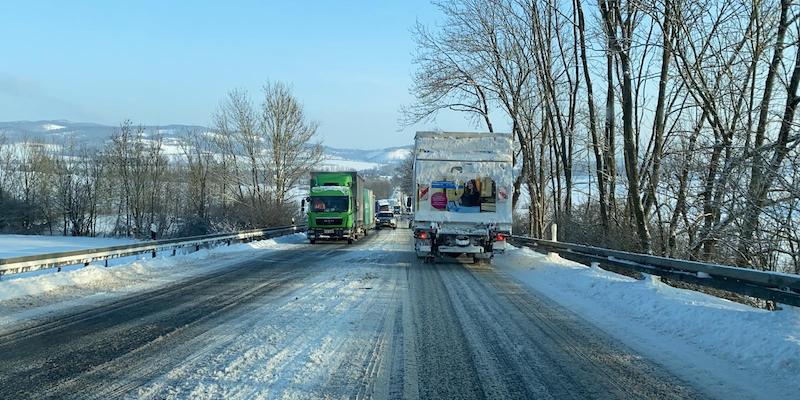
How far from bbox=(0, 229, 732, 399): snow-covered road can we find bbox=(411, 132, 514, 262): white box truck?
6.65 meters

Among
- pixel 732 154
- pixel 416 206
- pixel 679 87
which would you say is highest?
pixel 679 87

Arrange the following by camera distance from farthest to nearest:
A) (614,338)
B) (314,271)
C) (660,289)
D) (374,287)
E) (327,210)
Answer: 1. (327,210)
2. (314,271)
3. (374,287)
4. (660,289)
5. (614,338)

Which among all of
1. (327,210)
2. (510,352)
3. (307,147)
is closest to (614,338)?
(510,352)

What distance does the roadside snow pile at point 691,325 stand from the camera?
603cm

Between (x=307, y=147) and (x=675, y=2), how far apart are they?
128 ft

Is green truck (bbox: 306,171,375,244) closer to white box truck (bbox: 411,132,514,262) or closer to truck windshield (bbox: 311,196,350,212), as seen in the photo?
truck windshield (bbox: 311,196,350,212)

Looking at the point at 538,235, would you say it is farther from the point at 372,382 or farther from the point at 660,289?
the point at 372,382

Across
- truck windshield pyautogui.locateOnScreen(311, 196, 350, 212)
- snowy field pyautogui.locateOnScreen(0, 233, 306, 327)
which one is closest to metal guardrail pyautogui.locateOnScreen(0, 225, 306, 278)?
snowy field pyautogui.locateOnScreen(0, 233, 306, 327)

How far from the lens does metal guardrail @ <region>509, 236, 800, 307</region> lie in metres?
7.24

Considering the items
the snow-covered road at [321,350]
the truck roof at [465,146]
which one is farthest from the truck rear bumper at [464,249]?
the snow-covered road at [321,350]

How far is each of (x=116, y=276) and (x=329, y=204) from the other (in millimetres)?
17412

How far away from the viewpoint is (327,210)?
30953 millimetres

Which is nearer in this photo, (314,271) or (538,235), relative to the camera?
(314,271)

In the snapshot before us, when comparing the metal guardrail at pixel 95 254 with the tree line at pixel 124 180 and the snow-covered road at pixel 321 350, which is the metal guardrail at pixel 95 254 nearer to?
the snow-covered road at pixel 321 350
